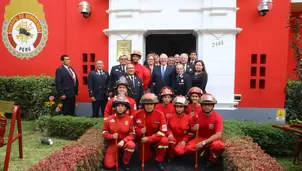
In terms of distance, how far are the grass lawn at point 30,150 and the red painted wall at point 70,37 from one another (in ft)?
6.07

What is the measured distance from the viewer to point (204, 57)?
736 cm

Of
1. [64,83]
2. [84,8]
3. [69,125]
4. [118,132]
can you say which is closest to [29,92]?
[64,83]

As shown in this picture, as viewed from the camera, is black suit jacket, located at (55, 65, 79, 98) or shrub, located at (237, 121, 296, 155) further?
black suit jacket, located at (55, 65, 79, 98)

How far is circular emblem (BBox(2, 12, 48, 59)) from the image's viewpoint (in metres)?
8.24

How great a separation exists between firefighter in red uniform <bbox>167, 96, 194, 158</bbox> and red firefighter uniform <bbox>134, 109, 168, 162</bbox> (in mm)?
177

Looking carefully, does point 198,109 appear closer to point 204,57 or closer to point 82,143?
point 82,143

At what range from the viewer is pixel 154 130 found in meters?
4.79

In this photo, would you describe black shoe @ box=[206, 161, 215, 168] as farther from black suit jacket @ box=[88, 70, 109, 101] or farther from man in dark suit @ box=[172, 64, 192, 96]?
black suit jacket @ box=[88, 70, 109, 101]

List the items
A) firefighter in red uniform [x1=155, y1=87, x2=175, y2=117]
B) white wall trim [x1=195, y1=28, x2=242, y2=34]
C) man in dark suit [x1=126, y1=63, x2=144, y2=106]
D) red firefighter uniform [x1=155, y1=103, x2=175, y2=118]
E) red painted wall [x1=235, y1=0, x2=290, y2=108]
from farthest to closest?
red painted wall [x1=235, y1=0, x2=290, y2=108] < white wall trim [x1=195, y1=28, x2=242, y2=34] < man in dark suit [x1=126, y1=63, x2=144, y2=106] < red firefighter uniform [x1=155, y1=103, x2=175, y2=118] < firefighter in red uniform [x1=155, y1=87, x2=175, y2=117]

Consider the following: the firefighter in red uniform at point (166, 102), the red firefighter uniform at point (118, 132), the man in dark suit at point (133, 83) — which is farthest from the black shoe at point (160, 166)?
the man in dark suit at point (133, 83)

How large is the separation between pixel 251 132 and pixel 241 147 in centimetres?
159

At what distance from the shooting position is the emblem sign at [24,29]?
822 cm

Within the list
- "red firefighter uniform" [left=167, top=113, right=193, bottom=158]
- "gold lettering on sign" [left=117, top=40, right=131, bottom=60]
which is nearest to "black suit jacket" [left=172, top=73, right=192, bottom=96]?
"red firefighter uniform" [left=167, top=113, right=193, bottom=158]

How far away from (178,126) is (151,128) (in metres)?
0.47
